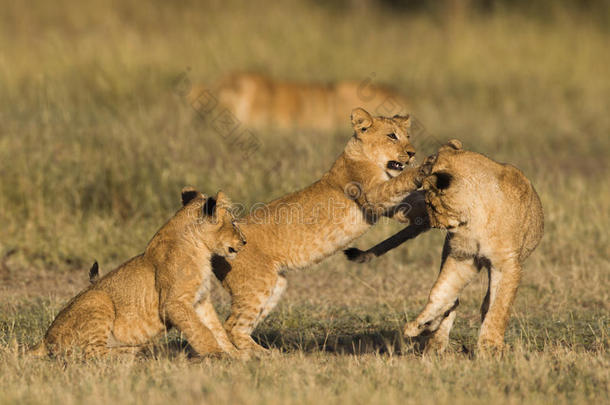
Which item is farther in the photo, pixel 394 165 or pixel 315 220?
pixel 394 165

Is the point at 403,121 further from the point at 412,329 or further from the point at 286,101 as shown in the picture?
the point at 286,101

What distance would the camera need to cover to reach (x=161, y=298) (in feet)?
18.2

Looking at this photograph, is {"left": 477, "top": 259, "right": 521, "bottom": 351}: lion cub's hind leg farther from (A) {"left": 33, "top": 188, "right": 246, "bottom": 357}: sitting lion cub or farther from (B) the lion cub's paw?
(A) {"left": 33, "top": 188, "right": 246, "bottom": 357}: sitting lion cub

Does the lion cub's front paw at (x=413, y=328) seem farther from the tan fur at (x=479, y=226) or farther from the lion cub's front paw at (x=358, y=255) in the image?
the lion cub's front paw at (x=358, y=255)

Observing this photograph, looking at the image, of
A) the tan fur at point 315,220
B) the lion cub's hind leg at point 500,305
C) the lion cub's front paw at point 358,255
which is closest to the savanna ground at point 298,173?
the lion cub's hind leg at point 500,305

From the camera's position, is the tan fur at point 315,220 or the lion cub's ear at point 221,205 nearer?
the lion cub's ear at point 221,205

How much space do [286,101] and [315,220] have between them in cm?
780

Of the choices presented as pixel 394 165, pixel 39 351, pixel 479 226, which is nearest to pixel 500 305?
pixel 479 226

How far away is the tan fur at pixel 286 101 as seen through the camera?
44.1 feet

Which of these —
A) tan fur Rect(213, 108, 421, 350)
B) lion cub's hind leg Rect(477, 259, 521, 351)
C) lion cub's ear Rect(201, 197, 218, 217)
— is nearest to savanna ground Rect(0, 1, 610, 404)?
lion cub's hind leg Rect(477, 259, 521, 351)

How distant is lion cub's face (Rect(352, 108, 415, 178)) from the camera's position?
6.32 m

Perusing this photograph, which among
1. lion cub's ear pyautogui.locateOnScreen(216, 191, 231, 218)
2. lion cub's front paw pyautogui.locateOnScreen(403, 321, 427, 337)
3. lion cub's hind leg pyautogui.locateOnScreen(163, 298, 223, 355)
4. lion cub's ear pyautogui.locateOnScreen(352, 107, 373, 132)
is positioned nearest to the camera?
lion cub's hind leg pyautogui.locateOnScreen(163, 298, 223, 355)

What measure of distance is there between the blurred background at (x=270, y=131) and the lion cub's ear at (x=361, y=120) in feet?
5.55

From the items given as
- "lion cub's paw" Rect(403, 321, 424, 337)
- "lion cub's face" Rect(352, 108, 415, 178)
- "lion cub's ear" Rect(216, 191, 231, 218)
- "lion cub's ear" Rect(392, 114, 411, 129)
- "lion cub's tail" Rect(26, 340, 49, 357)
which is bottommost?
"lion cub's tail" Rect(26, 340, 49, 357)
